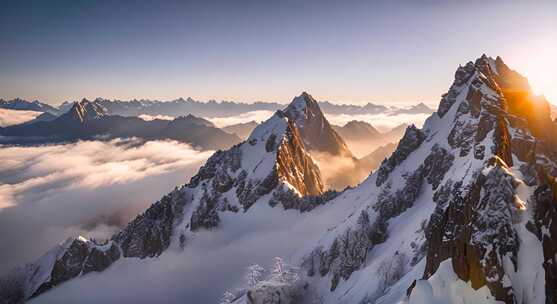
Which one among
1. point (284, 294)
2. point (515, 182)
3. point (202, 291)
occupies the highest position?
point (515, 182)

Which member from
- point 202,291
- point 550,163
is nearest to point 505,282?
point 550,163

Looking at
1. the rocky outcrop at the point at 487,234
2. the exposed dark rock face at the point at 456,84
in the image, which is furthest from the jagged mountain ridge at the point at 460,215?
the exposed dark rock face at the point at 456,84

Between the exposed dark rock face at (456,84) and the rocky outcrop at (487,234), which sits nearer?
the rocky outcrop at (487,234)

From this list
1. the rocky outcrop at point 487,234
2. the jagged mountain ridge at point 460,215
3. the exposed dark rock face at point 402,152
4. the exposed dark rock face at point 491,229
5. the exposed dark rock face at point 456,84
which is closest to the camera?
the exposed dark rock face at point 491,229

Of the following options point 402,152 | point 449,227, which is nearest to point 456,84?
point 402,152

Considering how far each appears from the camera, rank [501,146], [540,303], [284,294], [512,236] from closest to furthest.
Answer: [540,303] < [512,236] < [501,146] < [284,294]

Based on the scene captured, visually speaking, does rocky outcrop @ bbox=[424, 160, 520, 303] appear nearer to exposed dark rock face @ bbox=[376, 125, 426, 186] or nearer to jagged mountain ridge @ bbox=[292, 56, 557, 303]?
jagged mountain ridge @ bbox=[292, 56, 557, 303]

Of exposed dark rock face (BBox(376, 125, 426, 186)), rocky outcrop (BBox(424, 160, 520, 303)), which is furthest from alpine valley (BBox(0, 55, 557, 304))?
exposed dark rock face (BBox(376, 125, 426, 186))

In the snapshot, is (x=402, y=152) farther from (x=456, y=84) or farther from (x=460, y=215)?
(x=460, y=215)

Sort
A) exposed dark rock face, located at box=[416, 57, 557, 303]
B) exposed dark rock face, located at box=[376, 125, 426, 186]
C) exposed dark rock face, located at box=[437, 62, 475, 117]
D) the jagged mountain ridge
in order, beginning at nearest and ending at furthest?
exposed dark rock face, located at box=[416, 57, 557, 303] < the jagged mountain ridge < exposed dark rock face, located at box=[376, 125, 426, 186] < exposed dark rock face, located at box=[437, 62, 475, 117]

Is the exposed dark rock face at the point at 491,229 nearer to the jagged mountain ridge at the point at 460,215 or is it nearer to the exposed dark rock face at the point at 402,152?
the jagged mountain ridge at the point at 460,215

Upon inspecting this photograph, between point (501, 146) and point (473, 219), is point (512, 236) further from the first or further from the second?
point (501, 146)
